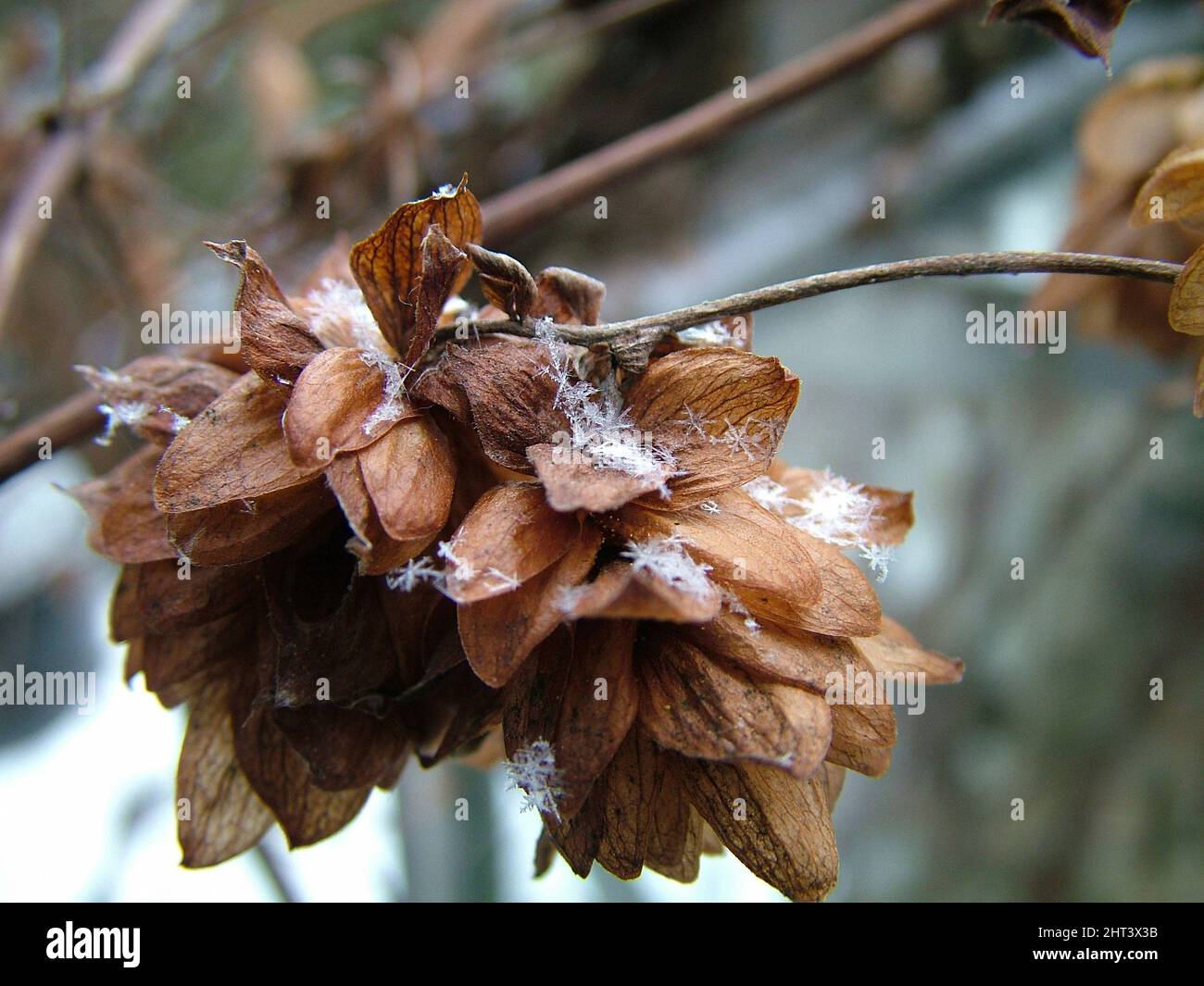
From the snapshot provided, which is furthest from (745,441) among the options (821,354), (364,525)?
(821,354)

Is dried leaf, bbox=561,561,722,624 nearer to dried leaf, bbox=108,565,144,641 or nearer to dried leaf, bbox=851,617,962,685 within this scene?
dried leaf, bbox=851,617,962,685

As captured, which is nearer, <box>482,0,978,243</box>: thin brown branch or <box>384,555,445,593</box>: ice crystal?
<box>384,555,445,593</box>: ice crystal

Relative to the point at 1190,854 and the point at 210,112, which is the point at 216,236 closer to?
the point at 210,112

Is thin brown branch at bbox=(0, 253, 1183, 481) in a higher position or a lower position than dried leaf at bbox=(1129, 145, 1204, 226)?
lower

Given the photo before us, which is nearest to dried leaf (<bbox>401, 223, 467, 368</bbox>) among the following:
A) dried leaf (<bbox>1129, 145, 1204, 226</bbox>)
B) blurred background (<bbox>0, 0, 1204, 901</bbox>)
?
dried leaf (<bbox>1129, 145, 1204, 226</bbox>)

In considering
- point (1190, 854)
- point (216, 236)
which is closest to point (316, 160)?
point (216, 236)

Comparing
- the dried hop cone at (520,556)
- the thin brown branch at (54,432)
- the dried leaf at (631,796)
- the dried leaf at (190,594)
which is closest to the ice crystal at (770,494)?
the dried hop cone at (520,556)

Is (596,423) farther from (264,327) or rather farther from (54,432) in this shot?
(54,432)
